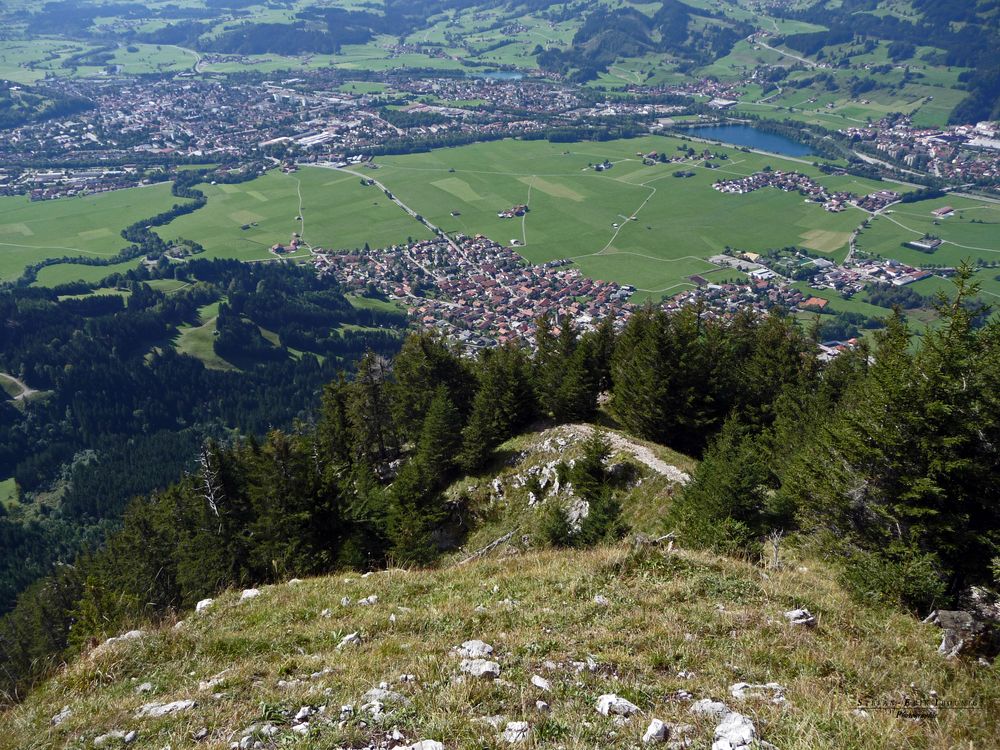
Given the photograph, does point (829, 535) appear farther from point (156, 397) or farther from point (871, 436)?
point (156, 397)

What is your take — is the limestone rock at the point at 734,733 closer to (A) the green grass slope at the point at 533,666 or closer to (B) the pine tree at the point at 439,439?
(A) the green grass slope at the point at 533,666

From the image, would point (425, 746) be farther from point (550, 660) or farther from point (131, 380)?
point (131, 380)

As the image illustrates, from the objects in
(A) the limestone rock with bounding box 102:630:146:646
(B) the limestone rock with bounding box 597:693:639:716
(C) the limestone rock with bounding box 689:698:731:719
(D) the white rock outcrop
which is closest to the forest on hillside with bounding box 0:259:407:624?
(A) the limestone rock with bounding box 102:630:146:646

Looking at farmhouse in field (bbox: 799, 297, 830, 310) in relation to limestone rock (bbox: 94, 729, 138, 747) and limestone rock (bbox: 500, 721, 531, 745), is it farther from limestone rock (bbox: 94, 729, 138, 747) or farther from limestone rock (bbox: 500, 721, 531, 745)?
limestone rock (bbox: 94, 729, 138, 747)

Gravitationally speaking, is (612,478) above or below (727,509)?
below

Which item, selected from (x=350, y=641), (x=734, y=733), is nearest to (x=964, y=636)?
(x=734, y=733)

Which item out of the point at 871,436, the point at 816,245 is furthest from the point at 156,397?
the point at 816,245

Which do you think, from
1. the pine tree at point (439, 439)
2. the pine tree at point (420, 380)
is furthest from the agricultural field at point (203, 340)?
the pine tree at point (439, 439)
